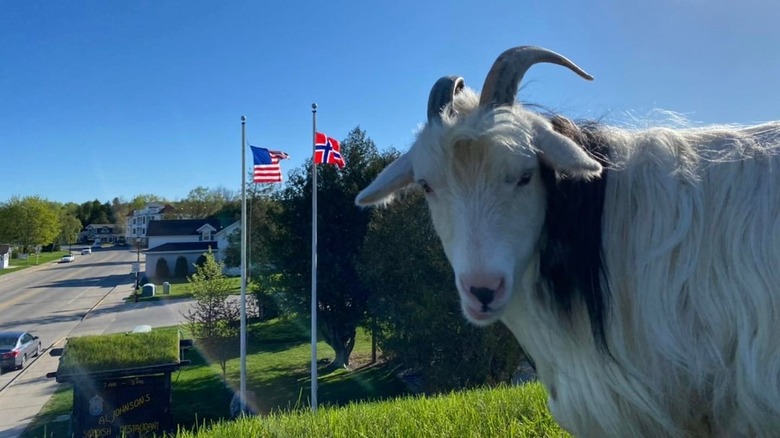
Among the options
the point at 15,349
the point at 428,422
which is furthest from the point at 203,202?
the point at 428,422

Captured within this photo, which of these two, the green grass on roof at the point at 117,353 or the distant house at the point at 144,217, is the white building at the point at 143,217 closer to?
the distant house at the point at 144,217

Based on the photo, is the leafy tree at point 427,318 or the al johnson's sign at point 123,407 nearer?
the al johnson's sign at point 123,407

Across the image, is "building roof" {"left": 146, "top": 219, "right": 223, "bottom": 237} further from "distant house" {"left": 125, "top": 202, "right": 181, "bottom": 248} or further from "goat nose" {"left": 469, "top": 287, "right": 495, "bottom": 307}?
"goat nose" {"left": 469, "top": 287, "right": 495, "bottom": 307}

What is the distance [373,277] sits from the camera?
2423cm

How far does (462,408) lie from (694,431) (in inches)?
123


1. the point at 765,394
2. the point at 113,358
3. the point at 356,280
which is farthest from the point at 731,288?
the point at 356,280

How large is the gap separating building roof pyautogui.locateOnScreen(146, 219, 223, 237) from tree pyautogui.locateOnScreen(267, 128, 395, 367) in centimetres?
5292

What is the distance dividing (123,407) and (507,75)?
17556mm

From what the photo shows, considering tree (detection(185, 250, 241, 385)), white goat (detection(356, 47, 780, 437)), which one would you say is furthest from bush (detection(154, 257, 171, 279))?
white goat (detection(356, 47, 780, 437))

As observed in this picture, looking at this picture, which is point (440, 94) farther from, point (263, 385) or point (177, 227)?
point (177, 227)

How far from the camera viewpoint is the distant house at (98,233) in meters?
132

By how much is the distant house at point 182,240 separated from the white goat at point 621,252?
67.2 meters

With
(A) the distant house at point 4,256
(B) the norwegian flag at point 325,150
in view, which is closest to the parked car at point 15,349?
(B) the norwegian flag at point 325,150

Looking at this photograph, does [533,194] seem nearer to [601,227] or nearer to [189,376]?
[601,227]
